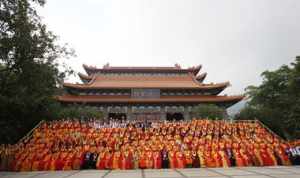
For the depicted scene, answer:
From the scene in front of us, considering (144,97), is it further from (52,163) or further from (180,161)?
(52,163)

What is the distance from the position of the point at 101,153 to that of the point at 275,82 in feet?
80.9

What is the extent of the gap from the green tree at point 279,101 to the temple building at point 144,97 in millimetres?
3777

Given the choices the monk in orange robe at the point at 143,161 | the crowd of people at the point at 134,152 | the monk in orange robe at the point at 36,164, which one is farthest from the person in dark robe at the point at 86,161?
the monk in orange robe at the point at 143,161

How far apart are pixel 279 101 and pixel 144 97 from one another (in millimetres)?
15504

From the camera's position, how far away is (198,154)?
50.8 feet

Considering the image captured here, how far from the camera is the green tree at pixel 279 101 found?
2541cm

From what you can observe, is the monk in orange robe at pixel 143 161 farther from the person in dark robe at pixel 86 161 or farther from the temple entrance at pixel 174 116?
the temple entrance at pixel 174 116

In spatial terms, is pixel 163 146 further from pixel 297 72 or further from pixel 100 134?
pixel 297 72

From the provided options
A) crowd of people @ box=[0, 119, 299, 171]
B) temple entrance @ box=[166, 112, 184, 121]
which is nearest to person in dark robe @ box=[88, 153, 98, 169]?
crowd of people @ box=[0, 119, 299, 171]

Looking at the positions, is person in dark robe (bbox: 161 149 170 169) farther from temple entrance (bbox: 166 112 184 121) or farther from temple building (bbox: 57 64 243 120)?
temple entrance (bbox: 166 112 184 121)

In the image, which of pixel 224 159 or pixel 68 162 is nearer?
pixel 68 162

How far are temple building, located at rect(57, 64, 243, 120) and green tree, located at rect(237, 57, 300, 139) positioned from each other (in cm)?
378

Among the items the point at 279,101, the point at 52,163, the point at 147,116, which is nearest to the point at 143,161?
the point at 52,163

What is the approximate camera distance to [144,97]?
3938 cm
